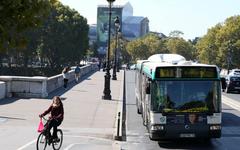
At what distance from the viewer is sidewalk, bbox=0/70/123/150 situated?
17281mm

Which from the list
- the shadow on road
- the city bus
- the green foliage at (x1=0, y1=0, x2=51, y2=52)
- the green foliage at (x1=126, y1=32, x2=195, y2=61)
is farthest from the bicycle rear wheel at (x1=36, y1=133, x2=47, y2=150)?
the green foliage at (x1=126, y1=32, x2=195, y2=61)

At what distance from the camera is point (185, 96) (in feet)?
57.1

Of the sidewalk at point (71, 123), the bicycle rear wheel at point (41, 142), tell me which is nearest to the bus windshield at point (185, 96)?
the sidewalk at point (71, 123)

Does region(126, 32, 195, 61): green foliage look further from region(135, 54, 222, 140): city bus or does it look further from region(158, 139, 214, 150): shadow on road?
region(135, 54, 222, 140): city bus

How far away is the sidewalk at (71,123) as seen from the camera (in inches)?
680

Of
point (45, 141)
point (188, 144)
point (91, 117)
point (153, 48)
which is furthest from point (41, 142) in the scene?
point (153, 48)

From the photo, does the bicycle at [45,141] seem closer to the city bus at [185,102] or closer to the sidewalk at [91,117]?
the sidewalk at [91,117]

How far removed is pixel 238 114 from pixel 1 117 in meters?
12.3

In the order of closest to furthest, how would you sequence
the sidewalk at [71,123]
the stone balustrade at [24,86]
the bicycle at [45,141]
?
1. the bicycle at [45,141]
2. the sidewalk at [71,123]
3. the stone balustrade at [24,86]

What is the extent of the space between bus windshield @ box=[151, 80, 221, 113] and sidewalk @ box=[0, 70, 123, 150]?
6.26ft

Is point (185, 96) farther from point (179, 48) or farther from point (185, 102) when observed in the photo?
point (179, 48)

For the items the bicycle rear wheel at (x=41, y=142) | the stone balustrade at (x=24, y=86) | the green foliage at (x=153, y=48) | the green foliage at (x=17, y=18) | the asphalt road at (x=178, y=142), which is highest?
the green foliage at (x=153, y=48)

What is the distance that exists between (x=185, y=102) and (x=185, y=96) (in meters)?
0.18

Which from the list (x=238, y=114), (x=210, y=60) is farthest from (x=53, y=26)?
(x=238, y=114)
